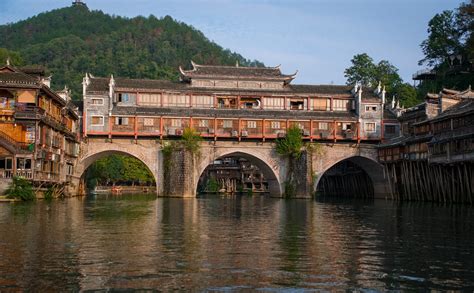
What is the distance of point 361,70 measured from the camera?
361 ft

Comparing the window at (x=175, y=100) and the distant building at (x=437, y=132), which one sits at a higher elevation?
the window at (x=175, y=100)

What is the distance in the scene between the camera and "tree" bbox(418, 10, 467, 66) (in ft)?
322

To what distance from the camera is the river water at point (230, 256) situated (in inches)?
635

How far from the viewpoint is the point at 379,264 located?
1936cm

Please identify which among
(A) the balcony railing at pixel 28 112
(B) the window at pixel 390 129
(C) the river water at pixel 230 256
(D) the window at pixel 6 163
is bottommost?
(C) the river water at pixel 230 256

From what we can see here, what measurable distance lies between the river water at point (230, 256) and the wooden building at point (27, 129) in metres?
20.8

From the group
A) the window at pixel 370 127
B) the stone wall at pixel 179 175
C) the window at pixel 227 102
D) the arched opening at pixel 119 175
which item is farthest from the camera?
the arched opening at pixel 119 175

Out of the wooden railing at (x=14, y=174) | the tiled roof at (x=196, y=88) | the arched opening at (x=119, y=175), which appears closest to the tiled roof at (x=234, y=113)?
the tiled roof at (x=196, y=88)

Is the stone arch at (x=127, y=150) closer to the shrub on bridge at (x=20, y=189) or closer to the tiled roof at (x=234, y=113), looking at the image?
the tiled roof at (x=234, y=113)

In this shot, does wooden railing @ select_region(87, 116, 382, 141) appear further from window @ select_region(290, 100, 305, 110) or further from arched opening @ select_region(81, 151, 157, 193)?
arched opening @ select_region(81, 151, 157, 193)

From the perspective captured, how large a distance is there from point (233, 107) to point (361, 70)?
40.8 metres

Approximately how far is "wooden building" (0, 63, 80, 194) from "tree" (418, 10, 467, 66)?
209ft

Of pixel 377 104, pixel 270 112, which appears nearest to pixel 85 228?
pixel 270 112

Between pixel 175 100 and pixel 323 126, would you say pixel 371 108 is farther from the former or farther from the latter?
pixel 175 100
